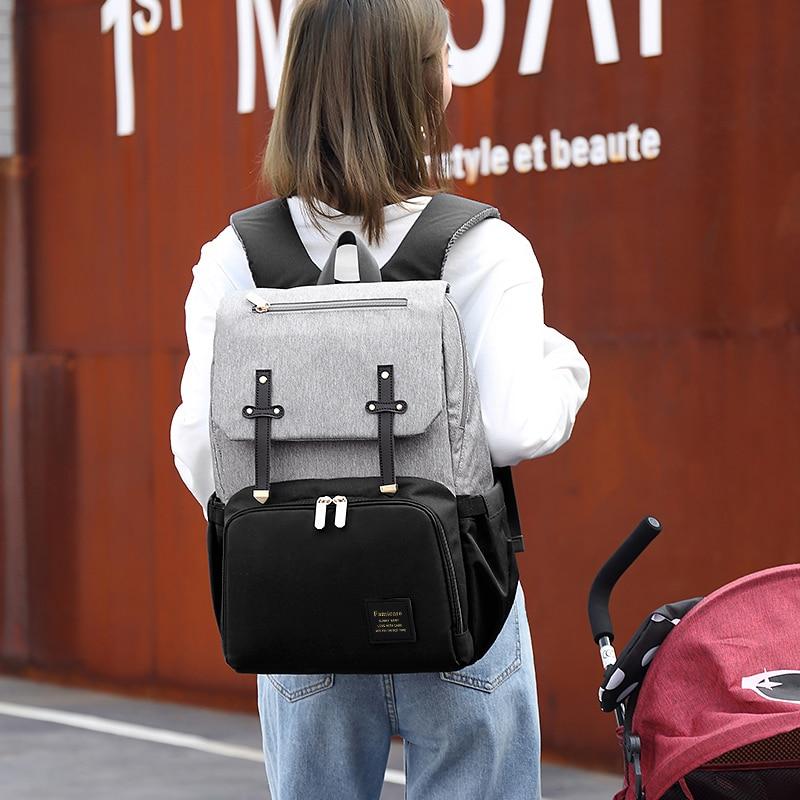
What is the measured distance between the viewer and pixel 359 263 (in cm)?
221

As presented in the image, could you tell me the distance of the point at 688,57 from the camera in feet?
15.8

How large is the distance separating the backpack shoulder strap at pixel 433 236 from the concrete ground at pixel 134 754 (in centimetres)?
309

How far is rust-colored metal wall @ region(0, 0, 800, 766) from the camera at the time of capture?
4723 mm

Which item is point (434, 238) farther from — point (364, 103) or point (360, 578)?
point (360, 578)

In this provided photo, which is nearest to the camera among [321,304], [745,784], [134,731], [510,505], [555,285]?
[745,784]

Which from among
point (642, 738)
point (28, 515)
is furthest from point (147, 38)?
point (642, 738)

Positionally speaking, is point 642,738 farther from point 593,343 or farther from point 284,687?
point 593,343

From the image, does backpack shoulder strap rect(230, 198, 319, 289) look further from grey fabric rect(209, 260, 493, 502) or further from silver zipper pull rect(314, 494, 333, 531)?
silver zipper pull rect(314, 494, 333, 531)

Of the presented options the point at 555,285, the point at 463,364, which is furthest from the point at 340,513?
the point at 555,285

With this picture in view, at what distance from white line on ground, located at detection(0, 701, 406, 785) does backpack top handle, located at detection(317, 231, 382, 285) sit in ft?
11.2

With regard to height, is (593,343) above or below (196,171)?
below

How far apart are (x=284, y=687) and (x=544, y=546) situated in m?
3.02

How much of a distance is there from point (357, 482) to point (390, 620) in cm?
18

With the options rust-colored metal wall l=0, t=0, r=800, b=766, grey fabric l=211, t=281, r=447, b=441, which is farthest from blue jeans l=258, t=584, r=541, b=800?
rust-colored metal wall l=0, t=0, r=800, b=766
